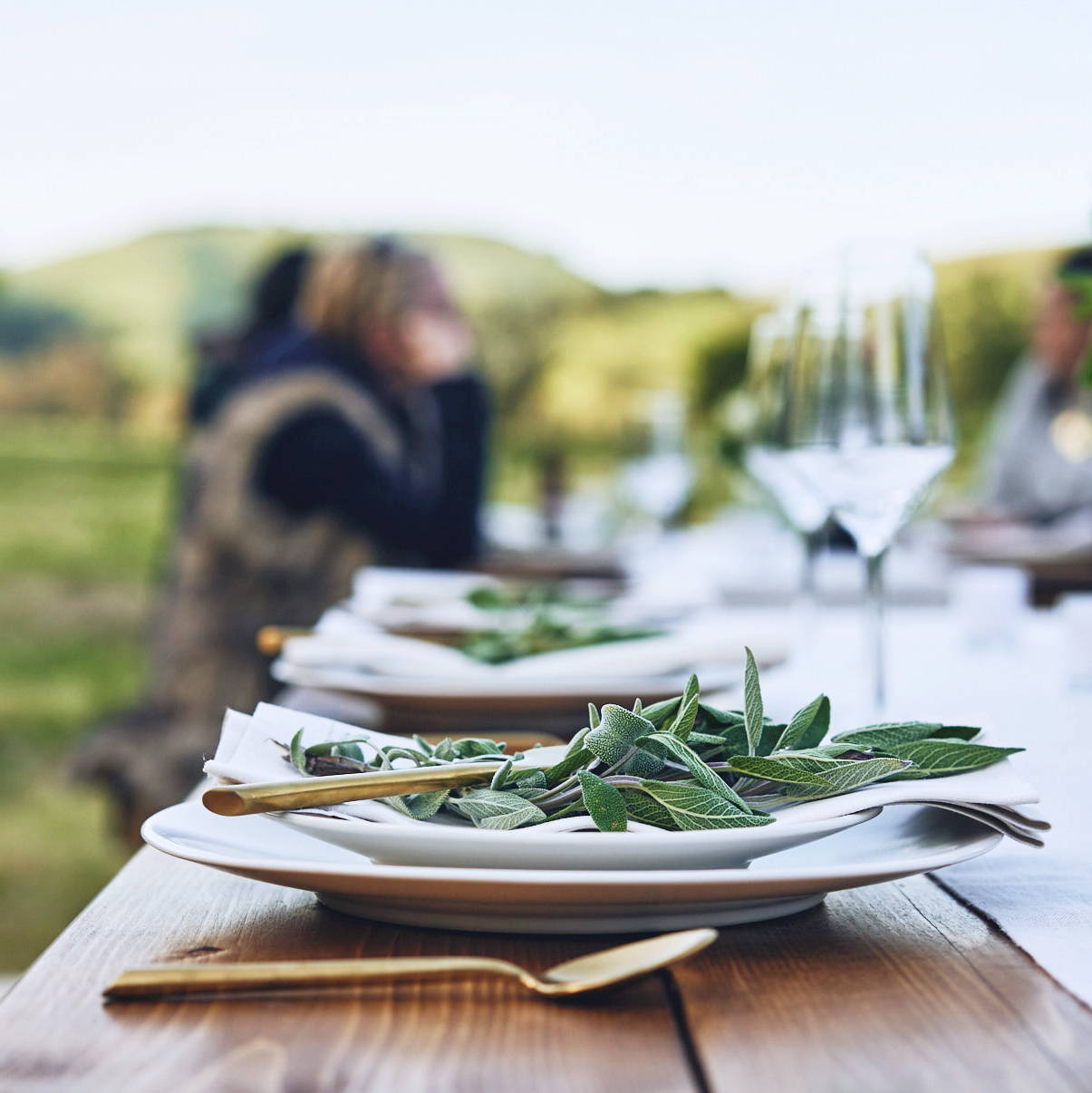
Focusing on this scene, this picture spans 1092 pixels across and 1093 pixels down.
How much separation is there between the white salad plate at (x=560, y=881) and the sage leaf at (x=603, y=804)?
0.01m

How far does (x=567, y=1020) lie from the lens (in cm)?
31

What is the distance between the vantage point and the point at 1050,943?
38 cm

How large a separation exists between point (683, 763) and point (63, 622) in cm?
542

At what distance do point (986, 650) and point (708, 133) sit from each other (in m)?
4.59

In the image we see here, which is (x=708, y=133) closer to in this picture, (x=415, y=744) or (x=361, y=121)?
(x=361, y=121)

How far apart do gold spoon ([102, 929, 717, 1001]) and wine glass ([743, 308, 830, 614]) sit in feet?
1.44

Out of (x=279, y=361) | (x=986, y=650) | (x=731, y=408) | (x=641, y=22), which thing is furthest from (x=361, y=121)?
(x=986, y=650)

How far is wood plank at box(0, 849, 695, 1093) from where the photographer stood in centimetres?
28

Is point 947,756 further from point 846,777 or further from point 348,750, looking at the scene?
point 348,750

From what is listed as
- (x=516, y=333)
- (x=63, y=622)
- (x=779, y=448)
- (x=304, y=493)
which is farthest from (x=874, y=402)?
(x=63, y=622)

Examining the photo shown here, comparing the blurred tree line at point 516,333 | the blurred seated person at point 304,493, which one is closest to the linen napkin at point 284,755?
the blurred seated person at point 304,493

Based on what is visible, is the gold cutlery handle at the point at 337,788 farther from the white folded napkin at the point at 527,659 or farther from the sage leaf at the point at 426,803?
the white folded napkin at the point at 527,659

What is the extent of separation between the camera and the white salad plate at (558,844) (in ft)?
1.16

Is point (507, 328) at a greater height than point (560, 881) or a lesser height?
greater
